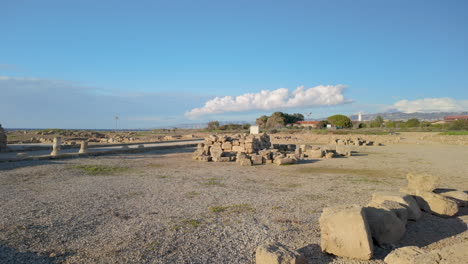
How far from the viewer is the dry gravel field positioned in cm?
448

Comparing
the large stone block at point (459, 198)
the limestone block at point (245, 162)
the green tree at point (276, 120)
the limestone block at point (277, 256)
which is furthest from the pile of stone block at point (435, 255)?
the green tree at point (276, 120)

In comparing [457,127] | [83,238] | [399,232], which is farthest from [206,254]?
[457,127]

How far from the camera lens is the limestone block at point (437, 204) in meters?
6.14

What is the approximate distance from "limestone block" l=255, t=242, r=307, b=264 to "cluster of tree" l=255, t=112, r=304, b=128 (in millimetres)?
71032

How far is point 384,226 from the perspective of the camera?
4.73 meters

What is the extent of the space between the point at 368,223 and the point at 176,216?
151 inches

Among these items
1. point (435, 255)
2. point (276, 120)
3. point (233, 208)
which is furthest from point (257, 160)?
point (276, 120)

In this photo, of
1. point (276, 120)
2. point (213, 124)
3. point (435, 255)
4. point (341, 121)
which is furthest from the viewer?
point (276, 120)

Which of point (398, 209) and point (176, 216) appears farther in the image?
point (176, 216)

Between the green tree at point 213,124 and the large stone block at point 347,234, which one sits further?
the green tree at point 213,124

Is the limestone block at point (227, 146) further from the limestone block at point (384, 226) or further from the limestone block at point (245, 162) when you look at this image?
the limestone block at point (384, 226)

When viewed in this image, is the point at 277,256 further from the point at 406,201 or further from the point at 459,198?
the point at 459,198

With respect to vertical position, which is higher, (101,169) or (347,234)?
(347,234)

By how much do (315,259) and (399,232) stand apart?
1.75m
